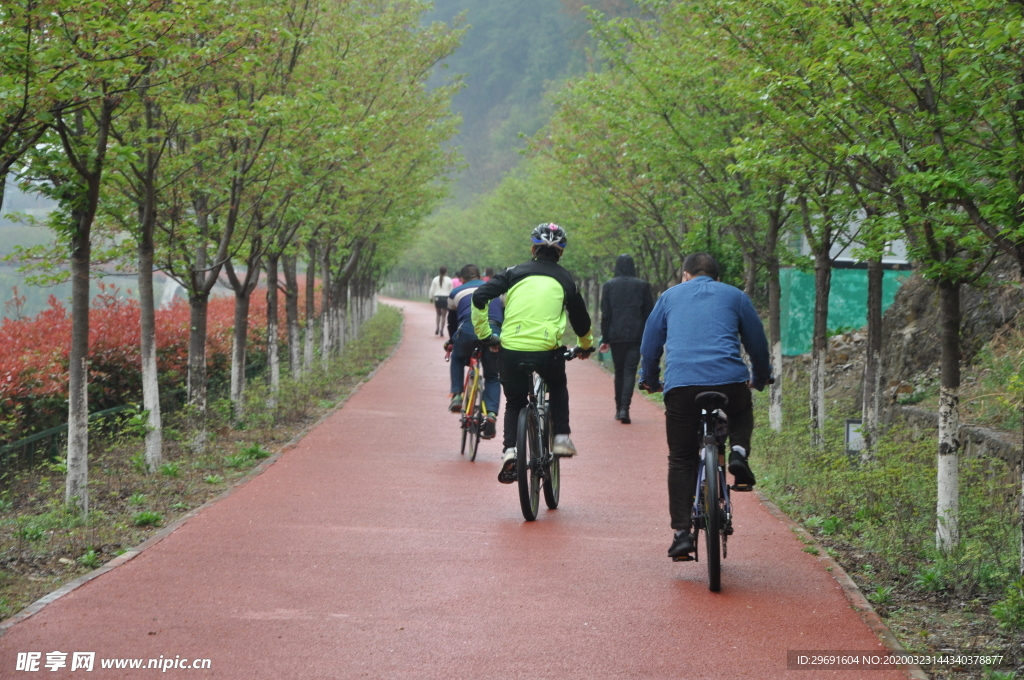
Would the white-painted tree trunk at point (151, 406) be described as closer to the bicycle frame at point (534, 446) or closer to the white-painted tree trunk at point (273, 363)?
the bicycle frame at point (534, 446)

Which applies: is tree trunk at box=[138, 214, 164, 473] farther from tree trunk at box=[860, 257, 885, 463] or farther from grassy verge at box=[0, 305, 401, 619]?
tree trunk at box=[860, 257, 885, 463]

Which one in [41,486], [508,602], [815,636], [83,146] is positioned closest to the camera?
[815,636]

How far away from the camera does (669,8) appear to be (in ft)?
49.5

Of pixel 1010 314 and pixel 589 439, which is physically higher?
pixel 1010 314

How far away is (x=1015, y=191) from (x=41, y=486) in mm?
8746

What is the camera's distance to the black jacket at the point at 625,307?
13.9 m

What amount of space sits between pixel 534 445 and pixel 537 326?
2.87ft

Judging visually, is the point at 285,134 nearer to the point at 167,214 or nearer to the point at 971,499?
the point at 167,214

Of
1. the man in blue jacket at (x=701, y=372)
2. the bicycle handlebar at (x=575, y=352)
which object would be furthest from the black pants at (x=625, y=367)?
the man in blue jacket at (x=701, y=372)

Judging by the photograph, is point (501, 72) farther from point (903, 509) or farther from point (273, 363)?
point (903, 509)

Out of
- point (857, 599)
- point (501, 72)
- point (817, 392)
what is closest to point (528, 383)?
point (857, 599)

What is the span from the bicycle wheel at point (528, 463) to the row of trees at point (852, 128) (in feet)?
8.68

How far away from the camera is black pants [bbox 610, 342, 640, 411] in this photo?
13.9 meters

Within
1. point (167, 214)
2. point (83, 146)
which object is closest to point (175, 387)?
point (167, 214)
